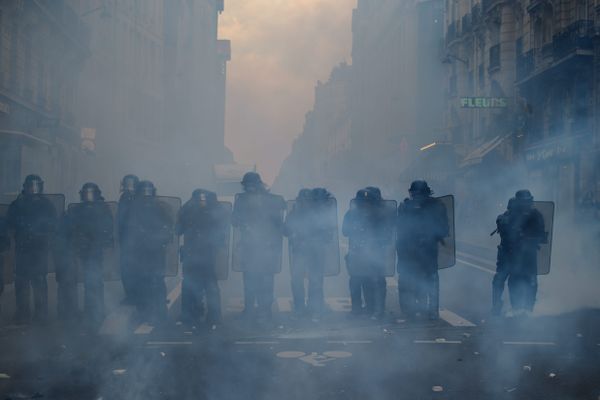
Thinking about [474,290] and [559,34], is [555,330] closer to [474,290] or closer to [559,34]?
[474,290]

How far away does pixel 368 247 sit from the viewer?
10062 millimetres

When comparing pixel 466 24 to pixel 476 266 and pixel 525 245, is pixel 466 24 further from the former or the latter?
pixel 525 245

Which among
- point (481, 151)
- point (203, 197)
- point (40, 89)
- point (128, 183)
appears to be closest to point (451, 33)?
point (481, 151)

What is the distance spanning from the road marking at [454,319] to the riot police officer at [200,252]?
276cm

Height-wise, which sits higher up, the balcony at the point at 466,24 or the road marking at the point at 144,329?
the balcony at the point at 466,24

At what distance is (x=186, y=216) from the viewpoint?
9633 mm

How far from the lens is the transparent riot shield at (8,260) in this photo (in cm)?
996

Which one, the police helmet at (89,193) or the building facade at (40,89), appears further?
the building facade at (40,89)

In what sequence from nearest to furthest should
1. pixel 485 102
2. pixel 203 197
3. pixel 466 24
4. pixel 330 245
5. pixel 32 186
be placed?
pixel 32 186, pixel 203 197, pixel 330 245, pixel 485 102, pixel 466 24

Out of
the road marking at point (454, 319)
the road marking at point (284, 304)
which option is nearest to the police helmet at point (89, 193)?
the road marking at point (284, 304)

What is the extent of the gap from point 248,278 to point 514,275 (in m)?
3.32

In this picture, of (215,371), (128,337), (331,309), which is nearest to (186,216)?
(128,337)

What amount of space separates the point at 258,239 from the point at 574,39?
19871mm

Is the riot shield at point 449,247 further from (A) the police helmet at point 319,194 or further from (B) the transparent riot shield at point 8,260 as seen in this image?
(B) the transparent riot shield at point 8,260
